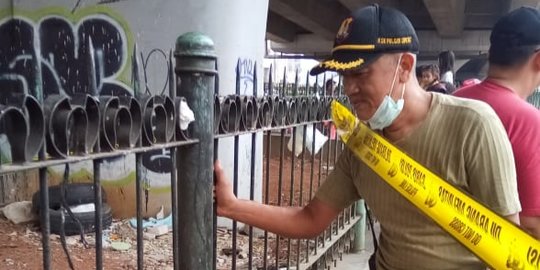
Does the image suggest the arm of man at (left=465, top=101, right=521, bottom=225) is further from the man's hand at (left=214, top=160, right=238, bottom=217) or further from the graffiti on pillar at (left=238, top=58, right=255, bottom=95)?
the graffiti on pillar at (left=238, top=58, right=255, bottom=95)

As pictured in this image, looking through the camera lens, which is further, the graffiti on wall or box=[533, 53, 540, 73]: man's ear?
the graffiti on wall

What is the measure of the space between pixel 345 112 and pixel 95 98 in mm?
1249

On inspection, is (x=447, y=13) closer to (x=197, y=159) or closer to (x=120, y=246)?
(x=120, y=246)

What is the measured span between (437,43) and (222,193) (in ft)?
81.7

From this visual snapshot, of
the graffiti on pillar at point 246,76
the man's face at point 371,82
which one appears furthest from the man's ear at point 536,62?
the graffiti on pillar at point 246,76

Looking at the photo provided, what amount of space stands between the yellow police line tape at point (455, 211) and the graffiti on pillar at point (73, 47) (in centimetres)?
408

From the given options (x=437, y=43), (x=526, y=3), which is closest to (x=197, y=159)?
(x=526, y=3)

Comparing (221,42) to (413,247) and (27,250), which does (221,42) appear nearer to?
(27,250)

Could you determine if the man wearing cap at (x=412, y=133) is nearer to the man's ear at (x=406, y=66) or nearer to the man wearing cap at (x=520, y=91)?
the man's ear at (x=406, y=66)

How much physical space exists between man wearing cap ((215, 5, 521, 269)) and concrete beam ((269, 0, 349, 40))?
13897 mm

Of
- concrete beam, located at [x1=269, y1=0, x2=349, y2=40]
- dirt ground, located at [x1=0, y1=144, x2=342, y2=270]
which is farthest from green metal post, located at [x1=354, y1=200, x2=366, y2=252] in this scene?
concrete beam, located at [x1=269, y1=0, x2=349, y2=40]

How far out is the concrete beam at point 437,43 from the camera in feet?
77.2

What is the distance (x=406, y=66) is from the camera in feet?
5.89

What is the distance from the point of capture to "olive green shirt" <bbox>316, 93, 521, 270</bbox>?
164 cm
